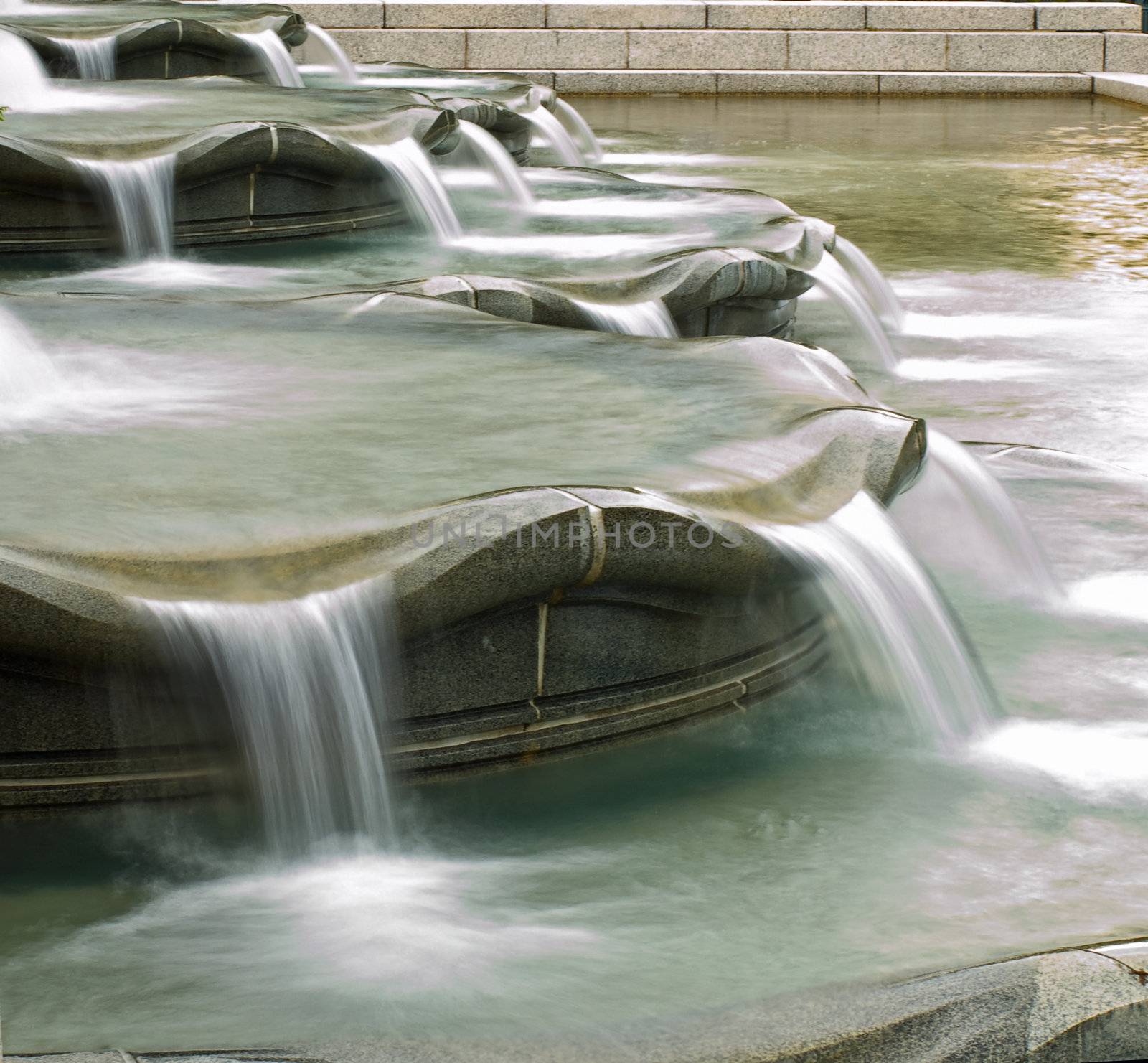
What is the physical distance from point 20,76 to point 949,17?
1231 cm

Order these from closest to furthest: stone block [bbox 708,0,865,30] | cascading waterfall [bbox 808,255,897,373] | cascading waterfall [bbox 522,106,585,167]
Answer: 1. cascading waterfall [bbox 808,255,897,373]
2. cascading waterfall [bbox 522,106,585,167]
3. stone block [bbox 708,0,865,30]

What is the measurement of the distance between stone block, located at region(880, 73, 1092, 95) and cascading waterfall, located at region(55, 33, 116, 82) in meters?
10.3

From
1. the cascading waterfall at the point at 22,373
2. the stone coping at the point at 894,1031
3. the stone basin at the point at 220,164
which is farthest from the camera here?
the stone basin at the point at 220,164

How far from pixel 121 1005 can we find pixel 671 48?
1670 centimetres

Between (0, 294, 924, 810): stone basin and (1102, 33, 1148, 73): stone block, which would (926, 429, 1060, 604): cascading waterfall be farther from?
(1102, 33, 1148, 73): stone block

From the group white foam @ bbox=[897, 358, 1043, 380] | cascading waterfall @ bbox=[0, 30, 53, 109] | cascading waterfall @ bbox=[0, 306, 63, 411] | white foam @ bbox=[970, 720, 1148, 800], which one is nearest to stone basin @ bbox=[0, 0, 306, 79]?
cascading waterfall @ bbox=[0, 30, 53, 109]

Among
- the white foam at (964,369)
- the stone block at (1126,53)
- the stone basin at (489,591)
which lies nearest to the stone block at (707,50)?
the stone block at (1126,53)

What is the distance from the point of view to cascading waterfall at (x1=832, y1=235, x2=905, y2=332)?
8.62 m

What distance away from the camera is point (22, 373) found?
482 cm

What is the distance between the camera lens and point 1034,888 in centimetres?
334

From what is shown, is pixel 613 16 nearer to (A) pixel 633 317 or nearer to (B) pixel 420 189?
(B) pixel 420 189

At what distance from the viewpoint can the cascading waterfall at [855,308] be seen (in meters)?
7.98

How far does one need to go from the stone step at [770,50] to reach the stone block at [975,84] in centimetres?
23

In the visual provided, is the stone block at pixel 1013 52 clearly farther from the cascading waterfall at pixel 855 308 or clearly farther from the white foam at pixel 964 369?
the white foam at pixel 964 369
